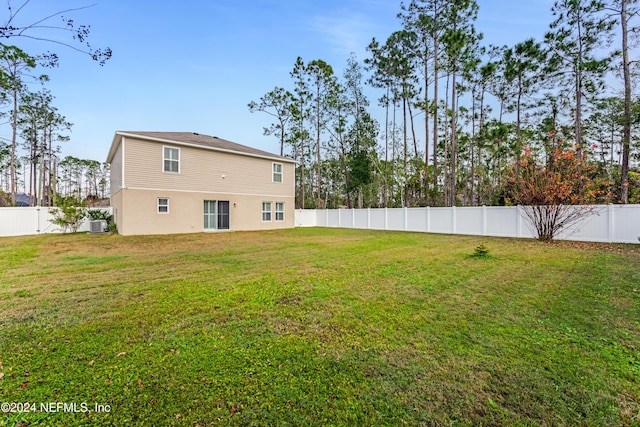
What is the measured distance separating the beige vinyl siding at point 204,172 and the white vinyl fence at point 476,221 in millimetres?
4094

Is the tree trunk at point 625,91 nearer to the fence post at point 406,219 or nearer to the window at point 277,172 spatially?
the fence post at point 406,219

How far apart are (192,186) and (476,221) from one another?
14162 millimetres

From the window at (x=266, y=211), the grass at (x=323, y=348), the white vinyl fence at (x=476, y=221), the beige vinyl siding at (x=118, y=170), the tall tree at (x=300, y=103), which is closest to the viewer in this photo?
the grass at (x=323, y=348)

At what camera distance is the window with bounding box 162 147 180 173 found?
13.6 meters

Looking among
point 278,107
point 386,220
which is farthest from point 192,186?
point 278,107

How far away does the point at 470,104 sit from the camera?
2052cm

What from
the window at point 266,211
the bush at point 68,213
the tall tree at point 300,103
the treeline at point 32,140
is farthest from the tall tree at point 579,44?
the treeline at point 32,140

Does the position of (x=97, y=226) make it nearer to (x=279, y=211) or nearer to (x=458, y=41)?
(x=279, y=211)

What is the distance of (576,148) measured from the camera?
438 inches

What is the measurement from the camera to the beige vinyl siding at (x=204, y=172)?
41.7 ft

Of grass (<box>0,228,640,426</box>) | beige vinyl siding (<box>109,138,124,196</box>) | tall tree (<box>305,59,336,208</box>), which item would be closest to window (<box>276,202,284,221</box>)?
tall tree (<box>305,59,336,208</box>)

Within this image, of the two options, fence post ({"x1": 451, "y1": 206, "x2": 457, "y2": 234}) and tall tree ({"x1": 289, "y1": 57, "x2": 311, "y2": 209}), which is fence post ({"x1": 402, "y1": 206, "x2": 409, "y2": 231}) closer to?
fence post ({"x1": 451, "y1": 206, "x2": 457, "y2": 234})

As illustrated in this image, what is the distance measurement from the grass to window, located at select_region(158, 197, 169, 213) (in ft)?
27.7

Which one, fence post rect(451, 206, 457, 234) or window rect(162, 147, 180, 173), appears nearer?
window rect(162, 147, 180, 173)
